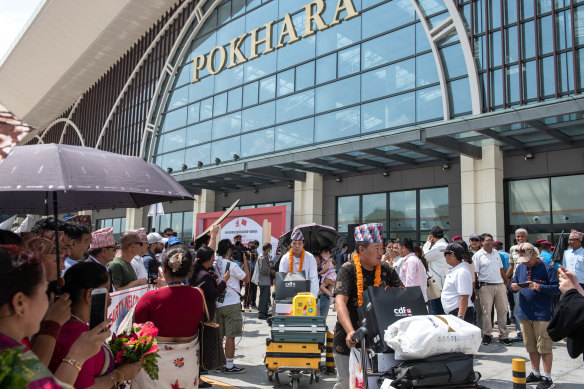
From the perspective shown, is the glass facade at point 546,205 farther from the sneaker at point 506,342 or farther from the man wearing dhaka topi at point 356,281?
the man wearing dhaka topi at point 356,281

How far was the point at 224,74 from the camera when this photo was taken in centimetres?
2481

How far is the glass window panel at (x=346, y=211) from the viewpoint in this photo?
63.1 ft

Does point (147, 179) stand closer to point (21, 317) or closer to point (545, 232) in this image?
point (21, 317)

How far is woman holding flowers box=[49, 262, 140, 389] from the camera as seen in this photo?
243 centimetres

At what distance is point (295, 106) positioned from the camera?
21.1m

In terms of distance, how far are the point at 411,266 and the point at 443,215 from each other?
366 inches

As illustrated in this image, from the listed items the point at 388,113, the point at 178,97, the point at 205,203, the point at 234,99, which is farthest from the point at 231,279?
the point at 178,97

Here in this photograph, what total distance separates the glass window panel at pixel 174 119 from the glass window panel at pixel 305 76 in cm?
857

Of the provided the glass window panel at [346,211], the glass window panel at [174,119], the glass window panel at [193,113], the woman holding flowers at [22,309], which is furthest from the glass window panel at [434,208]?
the woman holding flowers at [22,309]

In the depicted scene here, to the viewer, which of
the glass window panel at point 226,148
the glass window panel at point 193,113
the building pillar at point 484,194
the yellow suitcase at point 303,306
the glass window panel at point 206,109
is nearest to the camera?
the yellow suitcase at point 303,306

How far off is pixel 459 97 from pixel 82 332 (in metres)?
15.9

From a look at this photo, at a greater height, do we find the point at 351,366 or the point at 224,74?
the point at 224,74

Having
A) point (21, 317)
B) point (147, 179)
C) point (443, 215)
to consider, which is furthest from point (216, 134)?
point (21, 317)

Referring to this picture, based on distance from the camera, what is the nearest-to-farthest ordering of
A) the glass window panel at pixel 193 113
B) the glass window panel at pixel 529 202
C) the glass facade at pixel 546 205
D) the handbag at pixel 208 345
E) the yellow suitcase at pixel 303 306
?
1. the handbag at pixel 208 345
2. the yellow suitcase at pixel 303 306
3. the glass facade at pixel 546 205
4. the glass window panel at pixel 529 202
5. the glass window panel at pixel 193 113
